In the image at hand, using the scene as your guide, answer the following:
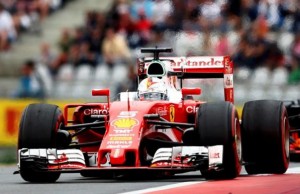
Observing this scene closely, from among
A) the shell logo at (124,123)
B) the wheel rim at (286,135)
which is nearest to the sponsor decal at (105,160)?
the shell logo at (124,123)

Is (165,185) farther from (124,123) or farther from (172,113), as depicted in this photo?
(172,113)

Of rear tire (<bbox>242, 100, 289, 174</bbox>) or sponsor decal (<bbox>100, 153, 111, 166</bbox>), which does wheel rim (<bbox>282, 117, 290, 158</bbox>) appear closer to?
rear tire (<bbox>242, 100, 289, 174</bbox>)

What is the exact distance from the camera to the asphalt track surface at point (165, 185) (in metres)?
12.0

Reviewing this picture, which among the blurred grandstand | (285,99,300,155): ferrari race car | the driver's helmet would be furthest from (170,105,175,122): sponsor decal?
the blurred grandstand

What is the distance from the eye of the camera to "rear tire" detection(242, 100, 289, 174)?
14391 mm

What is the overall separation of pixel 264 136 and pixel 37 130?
2805 mm

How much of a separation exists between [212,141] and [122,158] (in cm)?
103

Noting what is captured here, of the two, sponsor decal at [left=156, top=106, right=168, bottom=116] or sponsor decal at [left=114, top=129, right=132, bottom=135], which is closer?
sponsor decal at [left=114, top=129, right=132, bottom=135]

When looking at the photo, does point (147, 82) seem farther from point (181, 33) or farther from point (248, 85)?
point (248, 85)

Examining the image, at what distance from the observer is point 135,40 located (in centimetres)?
2898

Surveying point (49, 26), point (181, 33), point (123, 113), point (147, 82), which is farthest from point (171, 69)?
point (49, 26)

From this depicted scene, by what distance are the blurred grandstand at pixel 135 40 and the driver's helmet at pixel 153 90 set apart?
738cm

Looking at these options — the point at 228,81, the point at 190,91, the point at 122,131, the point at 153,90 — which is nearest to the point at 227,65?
the point at 228,81

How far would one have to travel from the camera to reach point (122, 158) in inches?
512
